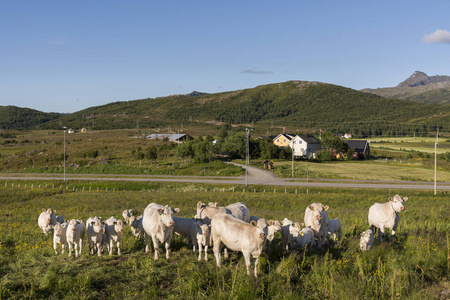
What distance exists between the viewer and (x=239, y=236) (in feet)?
37.2

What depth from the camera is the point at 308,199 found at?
40.4 metres

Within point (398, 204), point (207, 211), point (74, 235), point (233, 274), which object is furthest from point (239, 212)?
point (398, 204)

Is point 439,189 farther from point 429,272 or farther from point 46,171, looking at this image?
point 46,171

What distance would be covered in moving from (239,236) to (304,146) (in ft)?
301

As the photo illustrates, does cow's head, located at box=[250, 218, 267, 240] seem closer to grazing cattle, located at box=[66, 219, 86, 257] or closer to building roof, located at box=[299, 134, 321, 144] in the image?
grazing cattle, located at box=[66, 219, 86, 257]

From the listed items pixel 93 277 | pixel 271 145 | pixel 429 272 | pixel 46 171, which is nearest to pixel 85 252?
pixel 93 277

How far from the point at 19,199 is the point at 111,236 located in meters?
36.1

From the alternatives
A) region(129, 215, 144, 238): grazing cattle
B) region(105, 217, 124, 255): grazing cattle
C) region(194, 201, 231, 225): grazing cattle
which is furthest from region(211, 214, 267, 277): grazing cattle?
region(129, 215, 144, 238): grazing cattle

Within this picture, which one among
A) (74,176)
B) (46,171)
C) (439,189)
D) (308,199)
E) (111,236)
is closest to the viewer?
(111,236)

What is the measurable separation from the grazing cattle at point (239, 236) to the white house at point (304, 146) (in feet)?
292

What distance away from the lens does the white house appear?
326 ft

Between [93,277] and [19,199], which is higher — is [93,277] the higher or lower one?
the higher one

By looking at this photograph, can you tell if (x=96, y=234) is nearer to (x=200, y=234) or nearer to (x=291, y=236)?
(x=200, y=234)

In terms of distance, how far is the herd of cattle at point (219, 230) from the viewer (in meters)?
11.3
